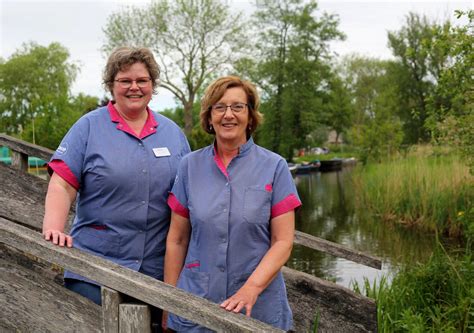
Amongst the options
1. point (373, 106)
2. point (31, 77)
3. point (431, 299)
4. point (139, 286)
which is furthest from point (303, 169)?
point (139, 286)

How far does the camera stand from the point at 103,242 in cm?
260

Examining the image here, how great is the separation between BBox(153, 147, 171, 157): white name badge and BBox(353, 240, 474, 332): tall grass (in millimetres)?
2659

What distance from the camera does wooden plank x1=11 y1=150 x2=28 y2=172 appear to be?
3861mm

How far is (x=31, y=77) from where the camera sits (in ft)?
Answer: 158

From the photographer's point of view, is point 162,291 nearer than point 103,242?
Yes

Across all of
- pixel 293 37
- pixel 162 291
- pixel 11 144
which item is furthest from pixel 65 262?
pixel 293 37

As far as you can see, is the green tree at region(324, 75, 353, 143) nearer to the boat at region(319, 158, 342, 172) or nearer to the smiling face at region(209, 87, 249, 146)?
the boat at region(319, 158, 342, 172)

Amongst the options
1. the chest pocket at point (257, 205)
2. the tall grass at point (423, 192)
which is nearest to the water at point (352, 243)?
the tall grass at point (423, 192)

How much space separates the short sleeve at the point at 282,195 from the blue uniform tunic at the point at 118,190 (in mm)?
514

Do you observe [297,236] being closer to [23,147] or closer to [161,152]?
[161,152]

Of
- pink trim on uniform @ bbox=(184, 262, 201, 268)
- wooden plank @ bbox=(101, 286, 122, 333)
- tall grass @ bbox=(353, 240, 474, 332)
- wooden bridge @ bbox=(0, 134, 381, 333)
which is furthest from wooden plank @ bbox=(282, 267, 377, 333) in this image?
wooden plank @ bbox=(101, 286, 122, 333)

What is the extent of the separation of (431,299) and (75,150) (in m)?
4.20

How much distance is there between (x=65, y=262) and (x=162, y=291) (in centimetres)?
39

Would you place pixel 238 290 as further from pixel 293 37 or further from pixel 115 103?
pixel 293 37
